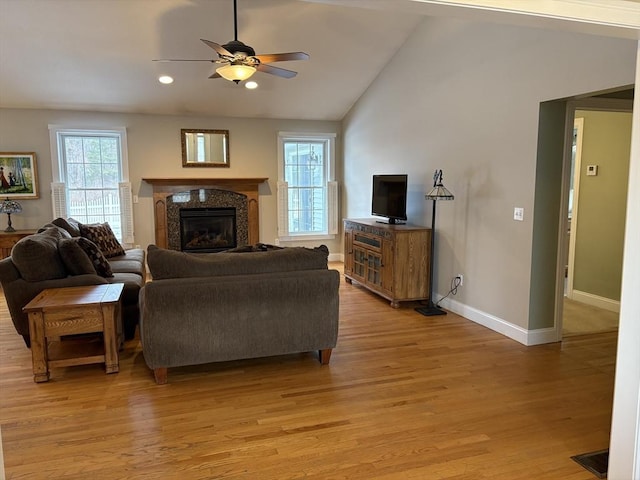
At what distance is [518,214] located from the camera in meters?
4.13

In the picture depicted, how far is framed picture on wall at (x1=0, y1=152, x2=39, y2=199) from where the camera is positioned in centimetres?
662

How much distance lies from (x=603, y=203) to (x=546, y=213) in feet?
5.44

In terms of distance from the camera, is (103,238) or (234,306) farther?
(103,238)

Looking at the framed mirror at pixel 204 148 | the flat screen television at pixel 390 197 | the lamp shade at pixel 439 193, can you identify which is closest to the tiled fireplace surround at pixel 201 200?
the framed mirror at pixel 204 148

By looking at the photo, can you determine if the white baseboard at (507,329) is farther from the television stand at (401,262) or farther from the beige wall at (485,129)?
the television stand at (401,262)

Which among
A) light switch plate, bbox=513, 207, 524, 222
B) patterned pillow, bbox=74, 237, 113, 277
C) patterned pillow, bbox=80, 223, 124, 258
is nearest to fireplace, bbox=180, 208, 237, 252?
patterned pillow, bbox=80, 223, 124, 258

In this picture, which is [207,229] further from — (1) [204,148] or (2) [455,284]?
(2) [455,284]

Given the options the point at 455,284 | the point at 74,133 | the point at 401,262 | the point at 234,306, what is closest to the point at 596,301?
the point at 455,284

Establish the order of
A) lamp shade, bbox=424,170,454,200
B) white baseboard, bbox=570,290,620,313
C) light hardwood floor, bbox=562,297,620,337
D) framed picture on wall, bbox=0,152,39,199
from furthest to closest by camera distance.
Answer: framed picture on wall, bbox=0,152,39,199
white baseboard, bbox=570,290,620,313
lamp shade, bbox=424,170,454,200
light hardwood floor, bbox=562,297,620,337

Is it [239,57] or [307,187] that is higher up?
[239,57]

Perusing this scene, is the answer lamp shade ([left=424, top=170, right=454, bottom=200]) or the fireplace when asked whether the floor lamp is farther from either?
the fireplace

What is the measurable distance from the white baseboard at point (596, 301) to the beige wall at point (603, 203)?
1.6 inches

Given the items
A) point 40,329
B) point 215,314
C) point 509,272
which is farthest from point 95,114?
point 509,272

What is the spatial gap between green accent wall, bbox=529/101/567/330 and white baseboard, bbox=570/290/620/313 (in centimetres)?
149
